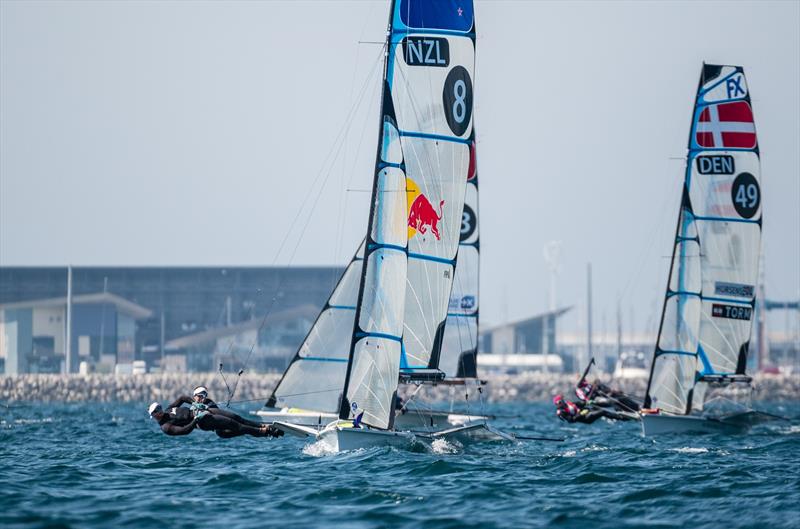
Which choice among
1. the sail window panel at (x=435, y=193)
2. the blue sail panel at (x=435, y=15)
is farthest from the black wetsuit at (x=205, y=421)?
the blue sail panel at (x=435, y=15)

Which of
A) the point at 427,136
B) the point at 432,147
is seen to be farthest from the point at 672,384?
the point at 427,136

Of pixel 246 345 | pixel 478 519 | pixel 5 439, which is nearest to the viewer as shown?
pixel 478 519

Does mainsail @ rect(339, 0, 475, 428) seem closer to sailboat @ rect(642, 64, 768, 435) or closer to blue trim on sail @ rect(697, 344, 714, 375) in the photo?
sailboat @ rect(642, 64, 768, 435)

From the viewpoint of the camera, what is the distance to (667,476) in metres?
28.9

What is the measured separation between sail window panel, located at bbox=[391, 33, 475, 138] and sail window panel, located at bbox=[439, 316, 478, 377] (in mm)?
12889

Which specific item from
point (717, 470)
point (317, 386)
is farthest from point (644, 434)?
point (717, 470)

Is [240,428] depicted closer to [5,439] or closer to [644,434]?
[5,439]

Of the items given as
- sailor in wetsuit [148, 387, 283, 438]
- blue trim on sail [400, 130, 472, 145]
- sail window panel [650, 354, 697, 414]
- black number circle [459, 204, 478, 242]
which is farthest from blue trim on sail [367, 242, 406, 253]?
sail window panel [650, 354, 697, 414]

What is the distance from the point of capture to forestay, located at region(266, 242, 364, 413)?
43219mm

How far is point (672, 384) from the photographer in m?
47.4

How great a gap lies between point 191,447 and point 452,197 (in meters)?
9.94

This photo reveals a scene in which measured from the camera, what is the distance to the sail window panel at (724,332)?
4981 cm

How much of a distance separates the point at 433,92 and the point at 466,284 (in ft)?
44.3

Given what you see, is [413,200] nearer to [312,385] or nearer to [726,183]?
[312,385]
